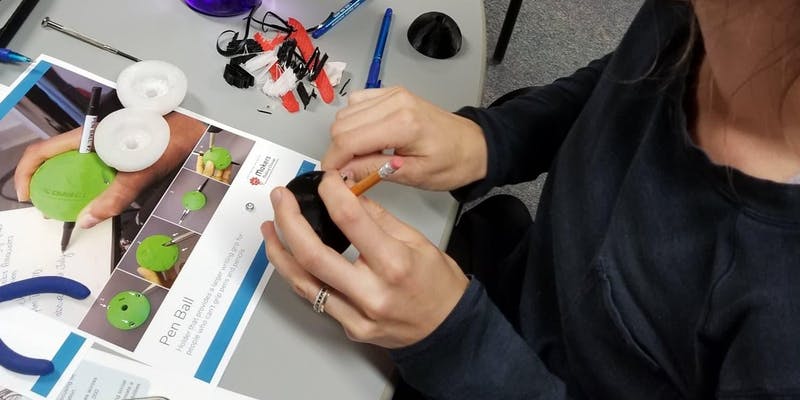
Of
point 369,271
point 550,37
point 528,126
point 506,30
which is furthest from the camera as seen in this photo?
point 550,37

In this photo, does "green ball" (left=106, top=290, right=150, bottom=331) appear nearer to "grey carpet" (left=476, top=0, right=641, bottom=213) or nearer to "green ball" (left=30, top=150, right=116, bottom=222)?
"green ball" (left=30, top=150, right=116, bottom=222)

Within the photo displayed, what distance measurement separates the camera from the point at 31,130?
1.77ft

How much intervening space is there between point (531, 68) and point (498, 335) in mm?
1225

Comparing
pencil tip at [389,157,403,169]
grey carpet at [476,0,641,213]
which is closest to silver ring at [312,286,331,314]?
pencil tip at [389,157,403,169]

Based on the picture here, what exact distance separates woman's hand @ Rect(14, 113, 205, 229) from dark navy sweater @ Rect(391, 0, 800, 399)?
0.25m

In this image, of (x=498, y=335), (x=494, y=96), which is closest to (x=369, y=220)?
(x=498, y=335)

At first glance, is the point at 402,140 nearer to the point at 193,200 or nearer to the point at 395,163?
the point at 395,163

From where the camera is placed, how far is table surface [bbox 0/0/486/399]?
47 cm

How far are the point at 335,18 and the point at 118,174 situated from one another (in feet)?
0.91

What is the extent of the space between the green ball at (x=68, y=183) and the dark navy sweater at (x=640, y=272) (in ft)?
0.93

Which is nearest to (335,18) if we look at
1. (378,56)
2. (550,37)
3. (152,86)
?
(378,56)

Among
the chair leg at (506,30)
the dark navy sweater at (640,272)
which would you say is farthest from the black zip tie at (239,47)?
the chair leg at (506,30)

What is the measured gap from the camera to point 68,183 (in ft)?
1.69

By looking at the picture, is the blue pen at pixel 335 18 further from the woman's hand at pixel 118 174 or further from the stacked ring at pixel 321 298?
the stacked ring at pixel 321 298
